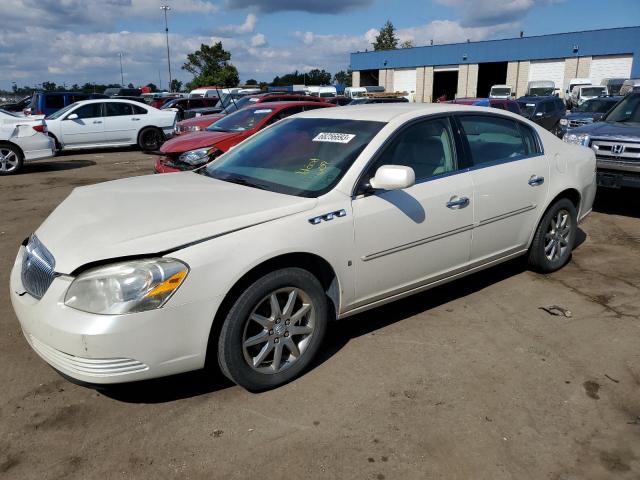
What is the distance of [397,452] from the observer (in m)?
2.70

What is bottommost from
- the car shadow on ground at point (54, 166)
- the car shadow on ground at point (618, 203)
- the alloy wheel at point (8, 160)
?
the car shadow on ground at point (54, 166)

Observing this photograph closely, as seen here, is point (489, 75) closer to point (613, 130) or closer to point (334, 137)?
point (613, 130)

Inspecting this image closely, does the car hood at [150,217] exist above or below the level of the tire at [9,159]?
above

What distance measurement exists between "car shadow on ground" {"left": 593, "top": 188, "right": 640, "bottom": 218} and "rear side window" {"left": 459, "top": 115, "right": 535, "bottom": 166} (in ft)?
11.5

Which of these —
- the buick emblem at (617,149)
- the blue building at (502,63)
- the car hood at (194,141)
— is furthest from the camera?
the blue building at (502,63)

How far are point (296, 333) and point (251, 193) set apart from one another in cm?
94

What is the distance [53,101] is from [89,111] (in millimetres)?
5087

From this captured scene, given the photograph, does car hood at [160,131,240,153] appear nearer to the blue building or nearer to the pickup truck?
the pickup truck

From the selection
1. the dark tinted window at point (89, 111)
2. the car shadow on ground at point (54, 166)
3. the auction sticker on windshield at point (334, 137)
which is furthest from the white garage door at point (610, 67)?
the auction sticker on windshield at point (334, 137)

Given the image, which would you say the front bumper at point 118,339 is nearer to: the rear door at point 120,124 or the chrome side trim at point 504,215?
the chrome side trim at point 504,215

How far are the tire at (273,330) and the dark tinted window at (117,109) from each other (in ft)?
45.9

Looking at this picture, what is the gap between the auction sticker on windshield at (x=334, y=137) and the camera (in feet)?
12.4

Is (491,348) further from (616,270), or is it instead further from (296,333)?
(616,270)

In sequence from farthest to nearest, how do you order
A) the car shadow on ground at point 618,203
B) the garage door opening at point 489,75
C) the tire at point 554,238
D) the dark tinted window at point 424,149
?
1. the garage door opening at point 489,75
2. the car shadow on ground at point 618,203
3. the tire at point 554,238
4. the dark tinted window at point 424,149
